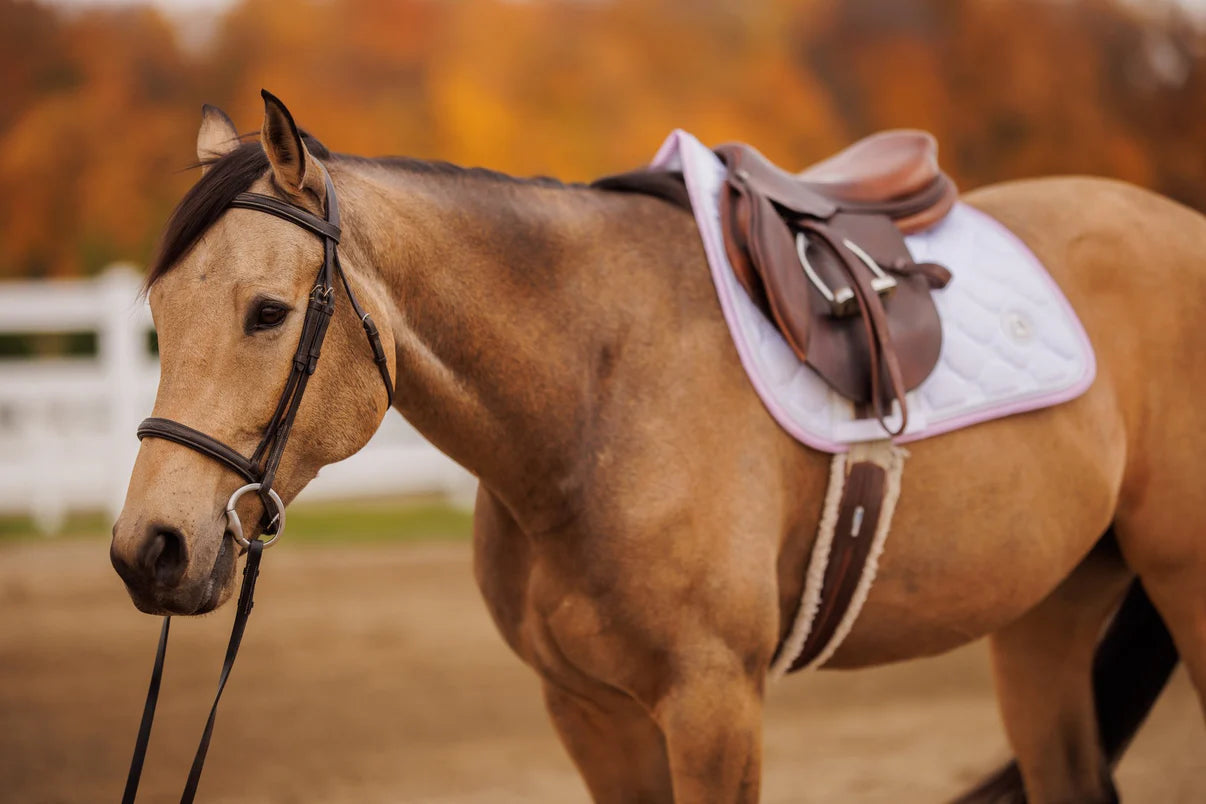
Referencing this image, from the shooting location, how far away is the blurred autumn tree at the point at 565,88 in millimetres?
17312

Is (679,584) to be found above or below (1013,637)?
above

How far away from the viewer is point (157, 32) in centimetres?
1883

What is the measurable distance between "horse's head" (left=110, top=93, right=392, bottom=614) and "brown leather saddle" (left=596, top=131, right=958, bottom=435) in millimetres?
778

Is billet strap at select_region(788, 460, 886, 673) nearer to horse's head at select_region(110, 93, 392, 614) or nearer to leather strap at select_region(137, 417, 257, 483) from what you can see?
horse's head at select_region(110, 93, 392, 614)

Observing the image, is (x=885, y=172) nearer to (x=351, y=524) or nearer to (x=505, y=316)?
(x=505, y=316)

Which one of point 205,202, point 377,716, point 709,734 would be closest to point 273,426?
point 205,202

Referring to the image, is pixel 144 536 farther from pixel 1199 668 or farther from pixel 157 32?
pixel 157 32

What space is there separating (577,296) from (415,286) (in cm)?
32

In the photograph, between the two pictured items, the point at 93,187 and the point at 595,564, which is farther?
the point at 93,187

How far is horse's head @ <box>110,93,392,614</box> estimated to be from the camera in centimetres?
161

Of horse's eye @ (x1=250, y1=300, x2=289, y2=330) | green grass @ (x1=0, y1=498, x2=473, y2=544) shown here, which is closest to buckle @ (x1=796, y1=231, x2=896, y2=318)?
horse's eye @ (x1=250, y1=300, x2=289, y2=330)

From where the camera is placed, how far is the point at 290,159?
1.75 m

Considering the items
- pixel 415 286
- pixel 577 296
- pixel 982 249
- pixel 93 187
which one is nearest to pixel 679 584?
pixel 577 296

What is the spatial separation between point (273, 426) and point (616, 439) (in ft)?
2.07
